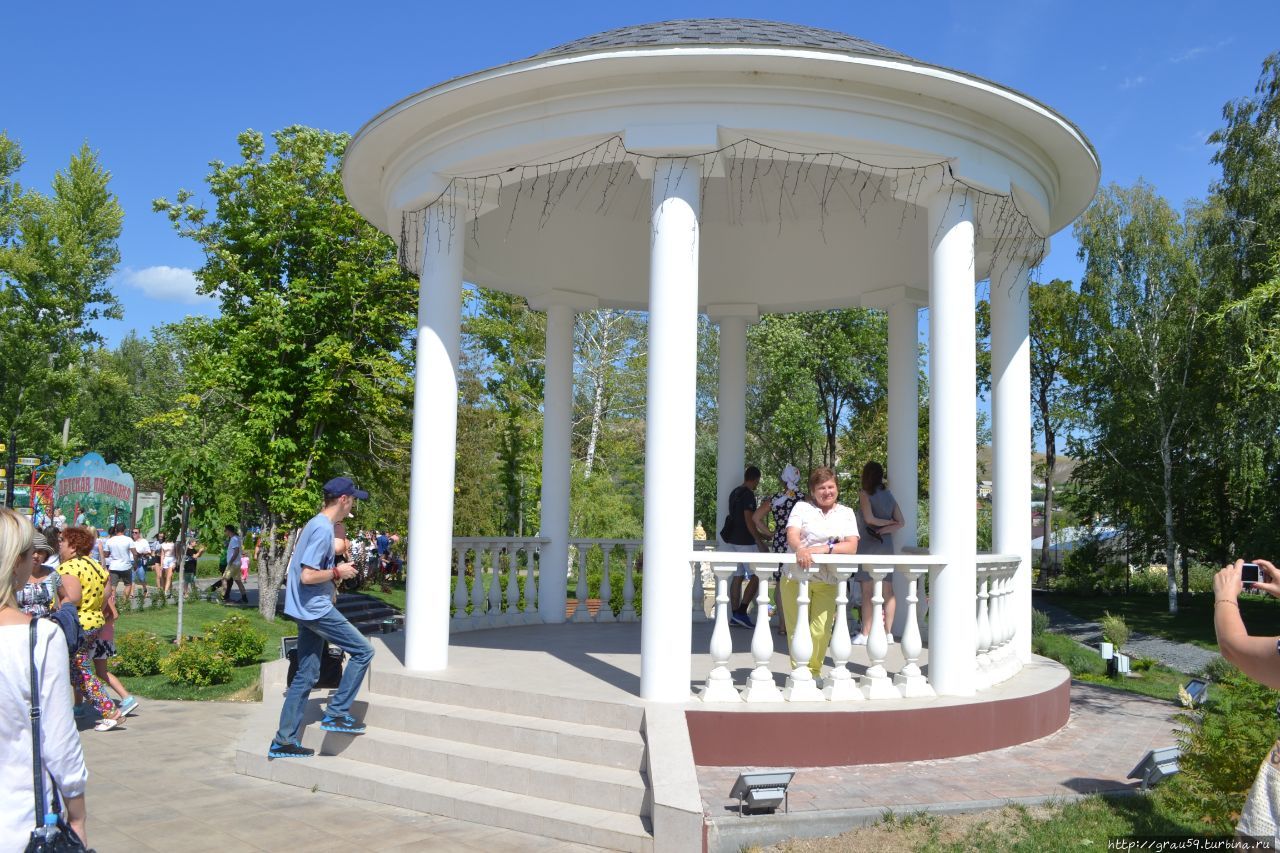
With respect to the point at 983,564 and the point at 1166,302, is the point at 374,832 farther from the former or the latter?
the point at 1166,302

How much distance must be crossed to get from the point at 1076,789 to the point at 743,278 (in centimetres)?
742

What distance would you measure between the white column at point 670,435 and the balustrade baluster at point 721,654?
0.60 feet

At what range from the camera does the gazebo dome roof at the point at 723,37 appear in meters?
6.80

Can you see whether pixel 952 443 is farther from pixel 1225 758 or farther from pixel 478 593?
pixel 478 593

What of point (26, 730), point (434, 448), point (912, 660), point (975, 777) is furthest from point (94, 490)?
point (26, 730)

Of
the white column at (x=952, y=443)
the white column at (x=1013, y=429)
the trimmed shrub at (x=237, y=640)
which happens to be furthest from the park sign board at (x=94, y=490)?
the white column at (x=952, y=443)

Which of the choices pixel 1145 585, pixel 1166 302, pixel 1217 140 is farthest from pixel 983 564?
pixel 1145 585

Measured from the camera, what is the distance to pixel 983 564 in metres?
7.61

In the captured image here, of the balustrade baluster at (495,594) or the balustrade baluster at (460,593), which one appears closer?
the balustrade baluster at (460,593)

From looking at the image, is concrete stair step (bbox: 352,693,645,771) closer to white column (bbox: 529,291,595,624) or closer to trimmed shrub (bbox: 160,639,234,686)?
white column (bbox: 529,291,595,624)

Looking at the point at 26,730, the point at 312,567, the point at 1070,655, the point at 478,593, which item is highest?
the point at 312,567

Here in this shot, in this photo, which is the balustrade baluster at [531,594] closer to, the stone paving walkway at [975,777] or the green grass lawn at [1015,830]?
the stone paving walkway at [975,777]

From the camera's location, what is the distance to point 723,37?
703 cm

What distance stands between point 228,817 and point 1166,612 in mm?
30707
